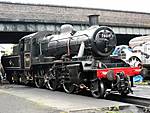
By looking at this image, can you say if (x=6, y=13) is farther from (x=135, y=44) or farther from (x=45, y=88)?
(x=45, y=88)

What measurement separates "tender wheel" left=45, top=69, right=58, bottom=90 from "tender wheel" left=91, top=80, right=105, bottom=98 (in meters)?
3.41

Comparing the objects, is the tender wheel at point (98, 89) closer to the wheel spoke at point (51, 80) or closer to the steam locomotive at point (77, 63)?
the steam locomotive at point (77, 63)

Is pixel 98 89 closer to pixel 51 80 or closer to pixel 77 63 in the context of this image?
pixel 77 63

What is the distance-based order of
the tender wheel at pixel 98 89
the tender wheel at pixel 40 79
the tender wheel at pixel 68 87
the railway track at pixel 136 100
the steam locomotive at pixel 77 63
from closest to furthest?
the railway track at pixel 136 100
the tender wheel at pixel 98 89
the steam locomotive at pixel 77 63
the tender wheel at pixel 68 87
the tender wheel at pixel 40 79

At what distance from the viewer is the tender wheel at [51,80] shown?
18098 mm

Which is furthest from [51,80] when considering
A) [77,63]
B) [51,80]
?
[77,63]

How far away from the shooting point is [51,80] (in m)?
18.8

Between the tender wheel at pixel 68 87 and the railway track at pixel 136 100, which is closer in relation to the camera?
the railway track at pixel 136 100

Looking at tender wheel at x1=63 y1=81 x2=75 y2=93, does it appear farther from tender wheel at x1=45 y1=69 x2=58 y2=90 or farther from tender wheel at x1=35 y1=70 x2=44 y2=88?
tender wheel at x1=35 y1=70 x2=44 y2=88

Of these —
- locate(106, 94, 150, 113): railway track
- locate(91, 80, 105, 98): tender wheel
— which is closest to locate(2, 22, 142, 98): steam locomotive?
locate(91, 80, 105, 98): tender wheel

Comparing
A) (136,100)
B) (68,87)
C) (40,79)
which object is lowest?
(136,100)

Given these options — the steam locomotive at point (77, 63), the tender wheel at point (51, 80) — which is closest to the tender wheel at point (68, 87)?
the steam locomotive at point (77, 63)

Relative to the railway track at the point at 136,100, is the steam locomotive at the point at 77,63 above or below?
above

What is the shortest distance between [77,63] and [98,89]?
68.2 inches
